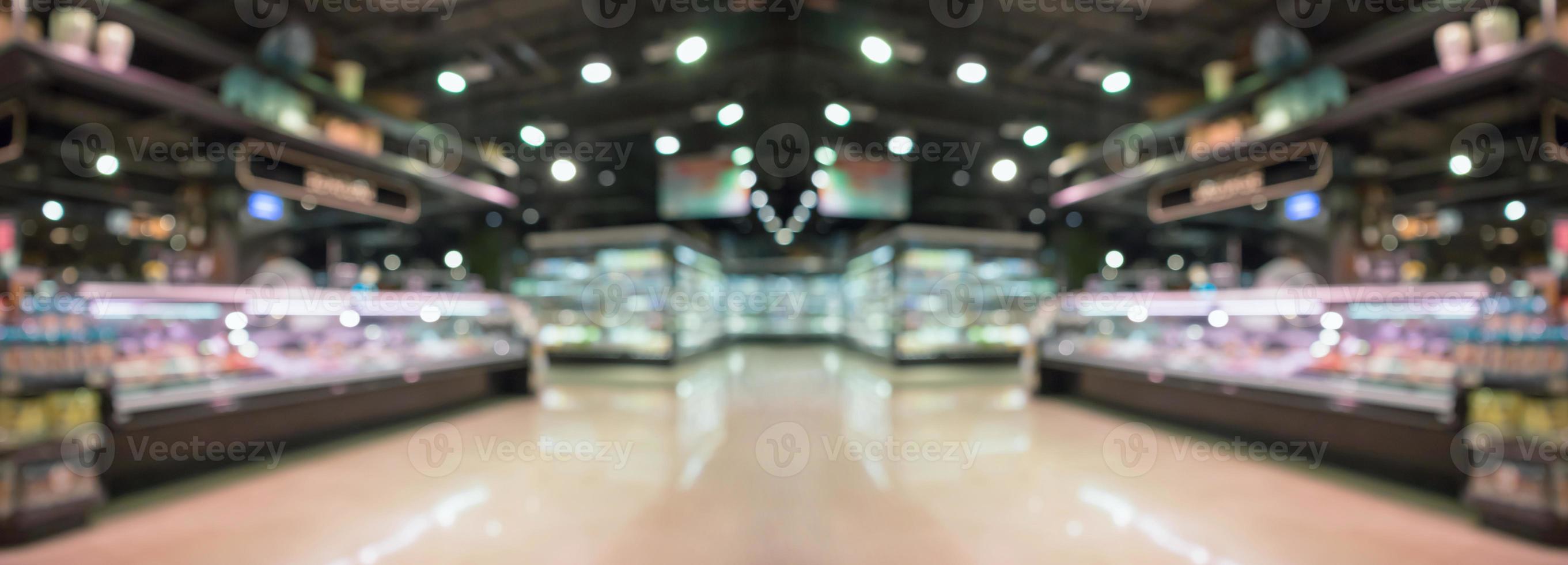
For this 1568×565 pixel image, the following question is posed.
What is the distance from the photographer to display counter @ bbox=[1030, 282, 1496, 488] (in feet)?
9.57

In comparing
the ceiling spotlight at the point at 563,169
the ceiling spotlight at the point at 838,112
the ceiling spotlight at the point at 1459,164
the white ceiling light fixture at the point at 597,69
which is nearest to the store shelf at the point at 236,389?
the white ceiling light fixture at the point at 597,69

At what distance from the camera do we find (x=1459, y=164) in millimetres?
4453

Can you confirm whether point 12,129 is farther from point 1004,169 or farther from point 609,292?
point 1004,169

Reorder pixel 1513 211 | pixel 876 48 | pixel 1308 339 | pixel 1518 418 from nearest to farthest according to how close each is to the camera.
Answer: pixel 1518 418 < pixel 876 48 < pixel 1308 339 < pixel 1513 211

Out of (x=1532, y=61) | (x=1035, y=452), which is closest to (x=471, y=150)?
(x=1035, y=452)

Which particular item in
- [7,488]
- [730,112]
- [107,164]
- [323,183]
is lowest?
[7,488]

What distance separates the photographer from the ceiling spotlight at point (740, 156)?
8.01 metres

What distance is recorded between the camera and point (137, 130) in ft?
15.1

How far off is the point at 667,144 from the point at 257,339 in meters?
5.67

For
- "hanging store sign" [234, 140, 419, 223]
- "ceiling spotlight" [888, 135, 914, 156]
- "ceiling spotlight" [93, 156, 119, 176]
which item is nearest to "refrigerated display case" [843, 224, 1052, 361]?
"ceiling spotlight" [888, 135, 914, 156]

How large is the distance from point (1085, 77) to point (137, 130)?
345 inches

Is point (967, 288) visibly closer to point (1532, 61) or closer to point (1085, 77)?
point (1085, 77)

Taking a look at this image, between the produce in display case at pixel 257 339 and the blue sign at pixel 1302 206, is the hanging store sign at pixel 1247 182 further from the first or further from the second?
the produce in display case at pixel 257 339

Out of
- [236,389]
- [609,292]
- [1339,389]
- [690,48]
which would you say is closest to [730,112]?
[690,48]
